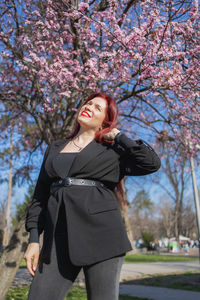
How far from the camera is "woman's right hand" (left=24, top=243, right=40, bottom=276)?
5.71ft

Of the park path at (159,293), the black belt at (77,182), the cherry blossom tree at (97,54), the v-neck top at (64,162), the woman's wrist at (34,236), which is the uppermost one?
the cherry blossom tree at (97,54)

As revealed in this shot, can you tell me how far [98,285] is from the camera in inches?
62.8

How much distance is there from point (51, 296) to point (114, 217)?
547mm

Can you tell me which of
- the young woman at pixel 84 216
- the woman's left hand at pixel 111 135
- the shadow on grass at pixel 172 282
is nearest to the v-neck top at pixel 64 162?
the young woman at pixel 84 216

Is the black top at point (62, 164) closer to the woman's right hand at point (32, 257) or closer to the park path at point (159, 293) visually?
the woman's right hand at point (32, 257)

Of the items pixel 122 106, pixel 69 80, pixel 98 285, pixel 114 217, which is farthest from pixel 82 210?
pixel 122 106

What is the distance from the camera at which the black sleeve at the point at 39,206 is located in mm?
1880

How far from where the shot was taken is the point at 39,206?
1.94m

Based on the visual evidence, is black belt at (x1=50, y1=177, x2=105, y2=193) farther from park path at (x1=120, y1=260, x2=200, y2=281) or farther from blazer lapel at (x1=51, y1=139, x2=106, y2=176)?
park path at (x1=120, y1=260, x2=200, y2=281)

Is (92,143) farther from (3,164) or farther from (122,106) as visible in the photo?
(3,164)

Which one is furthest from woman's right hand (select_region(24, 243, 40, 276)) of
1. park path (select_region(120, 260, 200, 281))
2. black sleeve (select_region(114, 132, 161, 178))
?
park path (select_region(120, 260, 200, 281))

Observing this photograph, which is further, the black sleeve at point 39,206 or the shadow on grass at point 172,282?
the shadow on grass at point 172,282

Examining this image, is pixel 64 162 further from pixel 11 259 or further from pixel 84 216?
pixel 11 259

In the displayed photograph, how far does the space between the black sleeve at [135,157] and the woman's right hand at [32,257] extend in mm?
702
